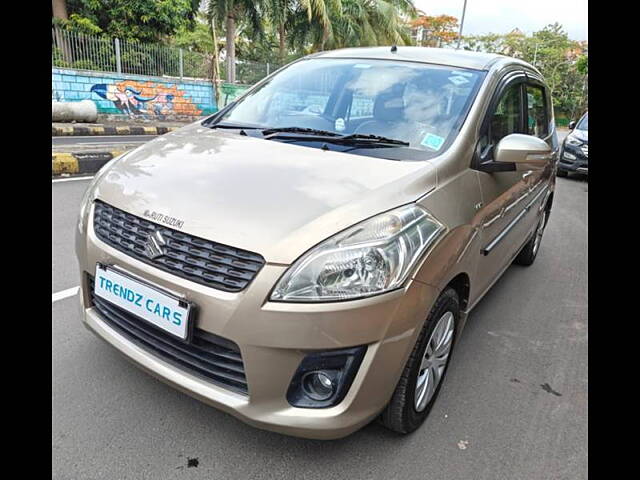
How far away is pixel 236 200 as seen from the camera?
1.77 metres

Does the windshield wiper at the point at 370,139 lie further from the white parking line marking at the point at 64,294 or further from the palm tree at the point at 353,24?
the palm tree at the point at 353,24

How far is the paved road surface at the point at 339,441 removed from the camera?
6.09 feet

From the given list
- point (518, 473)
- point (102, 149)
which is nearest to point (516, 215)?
point (518, 473)

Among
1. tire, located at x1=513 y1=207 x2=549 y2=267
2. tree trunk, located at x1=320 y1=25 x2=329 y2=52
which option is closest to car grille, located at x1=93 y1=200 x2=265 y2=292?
tire, located at x1=513 y1=207 x2=549 y2=267

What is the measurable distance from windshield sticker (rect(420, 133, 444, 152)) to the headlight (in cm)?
66

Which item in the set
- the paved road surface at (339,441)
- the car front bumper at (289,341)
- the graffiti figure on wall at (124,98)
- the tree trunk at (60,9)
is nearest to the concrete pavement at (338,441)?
the paved road surface at (339,441)

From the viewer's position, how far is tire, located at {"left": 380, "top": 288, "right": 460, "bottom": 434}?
1.86 meters

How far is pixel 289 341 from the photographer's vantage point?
1.55 m

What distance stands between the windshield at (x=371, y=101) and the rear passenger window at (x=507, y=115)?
0.71 feet

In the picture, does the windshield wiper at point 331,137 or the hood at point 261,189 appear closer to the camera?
the hood at point 261,189

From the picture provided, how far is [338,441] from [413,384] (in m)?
0.41

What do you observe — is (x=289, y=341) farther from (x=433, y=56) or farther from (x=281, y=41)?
(x=281, y=41)

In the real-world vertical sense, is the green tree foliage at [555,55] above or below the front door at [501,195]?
above
